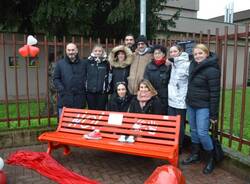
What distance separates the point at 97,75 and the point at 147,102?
1029 millimetres

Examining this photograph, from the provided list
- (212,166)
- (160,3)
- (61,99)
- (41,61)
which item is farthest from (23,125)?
(41,61)

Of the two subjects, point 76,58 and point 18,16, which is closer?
point 76,58

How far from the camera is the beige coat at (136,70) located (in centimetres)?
512

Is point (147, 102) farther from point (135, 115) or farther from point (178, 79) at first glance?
point (178, 79)

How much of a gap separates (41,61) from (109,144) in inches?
390

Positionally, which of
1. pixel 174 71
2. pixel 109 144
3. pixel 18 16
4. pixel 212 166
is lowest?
pixel 212 166

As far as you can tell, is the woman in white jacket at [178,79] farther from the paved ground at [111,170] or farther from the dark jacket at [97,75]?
the dark jacket at [97,75]

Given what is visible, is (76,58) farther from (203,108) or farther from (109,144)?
(203,108)

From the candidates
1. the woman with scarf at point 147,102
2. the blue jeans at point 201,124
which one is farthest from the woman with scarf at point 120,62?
the blue jeans at point 201,124

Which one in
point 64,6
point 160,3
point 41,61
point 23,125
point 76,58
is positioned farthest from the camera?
point 41,61

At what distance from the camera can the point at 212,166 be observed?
4645mm

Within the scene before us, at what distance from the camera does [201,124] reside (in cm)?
446

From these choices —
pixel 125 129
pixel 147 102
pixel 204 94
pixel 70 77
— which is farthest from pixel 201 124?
pixel 70 77

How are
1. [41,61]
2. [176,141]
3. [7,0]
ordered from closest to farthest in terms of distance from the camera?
[176,141] < [7,0] < [41,61]
